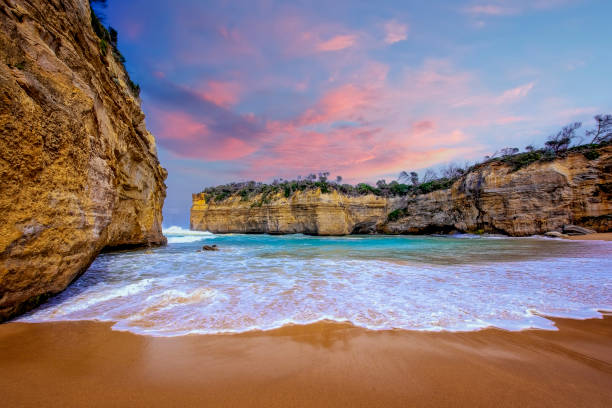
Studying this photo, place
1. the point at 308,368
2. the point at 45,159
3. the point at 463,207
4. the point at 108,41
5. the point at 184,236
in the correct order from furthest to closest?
the point at 184,236
the point at 463,207
the point at 108,41
the point at 45,159
the point at 308,368

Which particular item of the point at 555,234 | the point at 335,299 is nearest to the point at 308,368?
the point at 335,299

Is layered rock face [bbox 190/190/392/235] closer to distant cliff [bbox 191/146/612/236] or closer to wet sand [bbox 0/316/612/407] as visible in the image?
distant cliff [bbox 191/146/612/236]

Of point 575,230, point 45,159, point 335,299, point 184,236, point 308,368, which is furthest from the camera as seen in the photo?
point 184,236

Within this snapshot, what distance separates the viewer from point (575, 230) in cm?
1722

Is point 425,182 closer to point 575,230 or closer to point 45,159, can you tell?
point 575,230

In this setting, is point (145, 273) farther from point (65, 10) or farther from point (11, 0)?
point (65, 10)

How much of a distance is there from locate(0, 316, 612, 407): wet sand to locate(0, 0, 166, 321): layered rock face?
0.80 meters

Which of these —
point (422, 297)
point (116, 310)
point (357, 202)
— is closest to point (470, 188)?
point (357, 202)

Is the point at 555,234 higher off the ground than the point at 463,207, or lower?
lower

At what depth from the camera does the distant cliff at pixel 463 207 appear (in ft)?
58.3

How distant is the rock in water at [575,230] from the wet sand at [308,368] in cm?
2242

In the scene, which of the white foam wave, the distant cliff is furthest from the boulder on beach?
the white foam wave

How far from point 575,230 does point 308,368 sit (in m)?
25.5

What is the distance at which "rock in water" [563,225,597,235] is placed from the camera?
55.3ft
